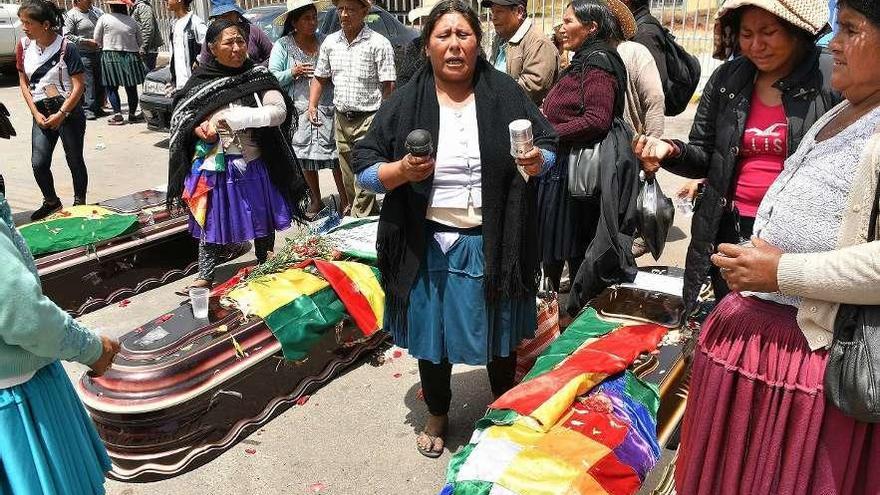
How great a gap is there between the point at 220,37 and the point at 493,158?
97.7 inches

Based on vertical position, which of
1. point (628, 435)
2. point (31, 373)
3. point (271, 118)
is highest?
point (271, 118)

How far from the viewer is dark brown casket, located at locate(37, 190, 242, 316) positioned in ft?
15.7

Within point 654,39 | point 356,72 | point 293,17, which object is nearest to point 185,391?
point 356,72

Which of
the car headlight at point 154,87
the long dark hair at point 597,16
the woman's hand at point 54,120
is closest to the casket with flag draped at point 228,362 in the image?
the long dark hair at point 597,16

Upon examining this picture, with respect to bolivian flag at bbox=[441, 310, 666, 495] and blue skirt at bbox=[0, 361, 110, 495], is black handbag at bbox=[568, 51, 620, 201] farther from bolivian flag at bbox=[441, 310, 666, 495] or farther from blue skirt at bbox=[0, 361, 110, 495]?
blue skirt at bbox=[0, 361, 110, 495]

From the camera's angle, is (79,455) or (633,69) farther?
(633,69)

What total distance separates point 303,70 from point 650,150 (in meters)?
4.37

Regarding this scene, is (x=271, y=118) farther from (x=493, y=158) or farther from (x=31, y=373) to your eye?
(x=31, y=373)

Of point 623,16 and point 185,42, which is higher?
point 623,16

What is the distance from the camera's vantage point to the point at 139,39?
36.3 ft

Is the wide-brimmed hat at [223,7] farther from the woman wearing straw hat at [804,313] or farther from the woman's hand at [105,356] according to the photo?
the woman wearing straw hat at [804,313]

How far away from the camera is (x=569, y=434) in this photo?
259 centimetres

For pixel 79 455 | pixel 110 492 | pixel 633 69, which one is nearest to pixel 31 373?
pixel 79 455

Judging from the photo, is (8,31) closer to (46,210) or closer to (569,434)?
(46,210)
